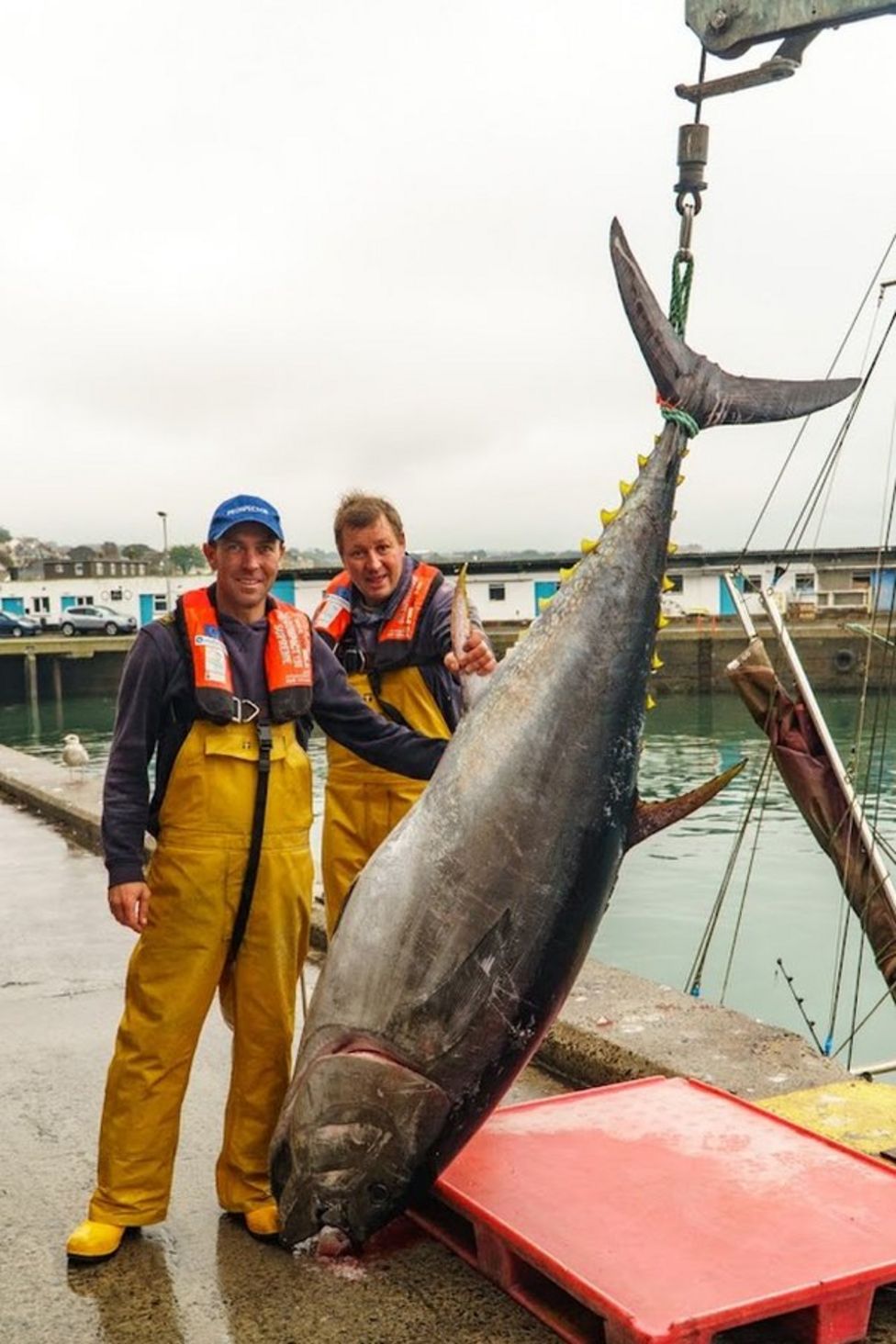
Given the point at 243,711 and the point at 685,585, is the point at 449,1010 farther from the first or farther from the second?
the point at 685,585

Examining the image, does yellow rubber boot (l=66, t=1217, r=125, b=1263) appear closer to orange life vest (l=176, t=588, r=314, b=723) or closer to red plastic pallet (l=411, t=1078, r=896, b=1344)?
red plastic pallet (l=411, t=1078, r=896, b=1344)

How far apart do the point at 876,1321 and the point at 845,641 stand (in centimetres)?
3695

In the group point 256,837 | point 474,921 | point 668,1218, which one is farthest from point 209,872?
point 668,1218

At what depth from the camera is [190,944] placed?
125 inches

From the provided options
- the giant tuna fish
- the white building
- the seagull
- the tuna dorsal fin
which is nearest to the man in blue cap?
the giant tuna fish

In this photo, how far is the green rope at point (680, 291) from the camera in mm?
3334

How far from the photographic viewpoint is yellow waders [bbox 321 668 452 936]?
408 centimetres

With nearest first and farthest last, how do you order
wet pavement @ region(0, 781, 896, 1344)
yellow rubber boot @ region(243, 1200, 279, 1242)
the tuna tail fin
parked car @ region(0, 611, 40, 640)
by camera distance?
wet pavement @ region(0, 781, 896, 1344)
yellow rubber boot @ region(243, 1200, 279, 1242)
the tuna tail fin
parked car @ region(0, 611, 40, 640)

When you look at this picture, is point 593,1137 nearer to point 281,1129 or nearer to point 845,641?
point 281,1129

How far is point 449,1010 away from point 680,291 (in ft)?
6.36

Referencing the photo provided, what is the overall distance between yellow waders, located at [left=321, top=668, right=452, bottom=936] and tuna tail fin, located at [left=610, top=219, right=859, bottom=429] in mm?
1253

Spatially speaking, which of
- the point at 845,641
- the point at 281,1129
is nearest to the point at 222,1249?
the point at 281,1129

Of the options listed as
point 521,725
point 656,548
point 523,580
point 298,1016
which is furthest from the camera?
point 523,580

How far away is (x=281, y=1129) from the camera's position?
120 inches
